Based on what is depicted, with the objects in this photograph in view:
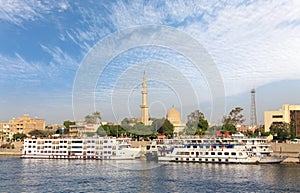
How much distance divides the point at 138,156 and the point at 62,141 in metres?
14.1

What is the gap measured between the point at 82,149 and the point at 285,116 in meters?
43.2

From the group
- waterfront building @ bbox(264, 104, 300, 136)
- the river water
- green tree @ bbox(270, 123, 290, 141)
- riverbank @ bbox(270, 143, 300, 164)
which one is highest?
waterfront building @ bbox(264, 104, 300, 136)

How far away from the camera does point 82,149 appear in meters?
61.0

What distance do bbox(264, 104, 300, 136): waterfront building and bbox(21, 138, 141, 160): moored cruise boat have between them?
34.7 metres

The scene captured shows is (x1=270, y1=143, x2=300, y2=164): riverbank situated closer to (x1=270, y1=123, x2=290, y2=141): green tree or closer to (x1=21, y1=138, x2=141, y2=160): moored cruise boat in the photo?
(x1=270, y1=123, x2=290, y2=141): green tree

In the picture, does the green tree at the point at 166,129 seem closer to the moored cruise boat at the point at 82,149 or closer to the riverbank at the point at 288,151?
the moored cruise boat at the point at 82,149

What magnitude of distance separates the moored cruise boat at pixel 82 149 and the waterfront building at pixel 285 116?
34736 mm

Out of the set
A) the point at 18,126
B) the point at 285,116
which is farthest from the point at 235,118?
the point at 18,126

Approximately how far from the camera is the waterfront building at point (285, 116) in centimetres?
7644

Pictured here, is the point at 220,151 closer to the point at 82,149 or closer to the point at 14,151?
the point at 82,149

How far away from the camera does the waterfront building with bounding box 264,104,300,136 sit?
7644 cm

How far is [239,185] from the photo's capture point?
30719mm

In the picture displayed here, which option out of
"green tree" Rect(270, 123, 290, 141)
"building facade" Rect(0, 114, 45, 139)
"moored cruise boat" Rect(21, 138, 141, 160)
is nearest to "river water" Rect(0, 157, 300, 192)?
"moored cruise boat" Rect(21, 138, 141, 160)

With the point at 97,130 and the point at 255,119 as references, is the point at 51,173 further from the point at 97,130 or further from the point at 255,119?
the point at 255,119
